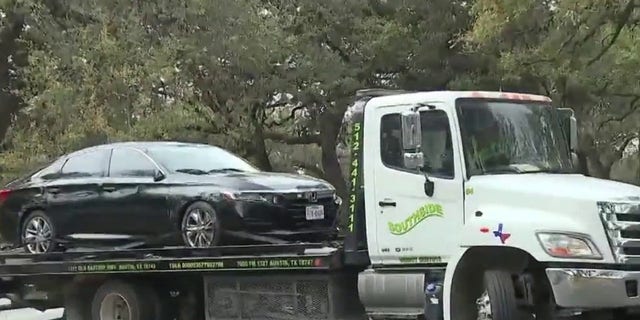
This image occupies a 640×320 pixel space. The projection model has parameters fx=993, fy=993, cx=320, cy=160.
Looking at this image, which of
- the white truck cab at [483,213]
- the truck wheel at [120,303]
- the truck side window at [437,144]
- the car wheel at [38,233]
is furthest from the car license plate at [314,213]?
the car wheel at [38,233]

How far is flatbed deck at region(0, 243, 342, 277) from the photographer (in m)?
9.55

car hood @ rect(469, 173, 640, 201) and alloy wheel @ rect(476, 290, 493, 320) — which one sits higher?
car hood @ rect(469, 173, 640, 201)

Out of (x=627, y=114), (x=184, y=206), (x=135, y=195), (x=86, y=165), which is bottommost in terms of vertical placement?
(x=184, y=206)

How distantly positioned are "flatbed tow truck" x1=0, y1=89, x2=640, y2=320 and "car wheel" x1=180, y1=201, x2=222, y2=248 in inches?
7.3

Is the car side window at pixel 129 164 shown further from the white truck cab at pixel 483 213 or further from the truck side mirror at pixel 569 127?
the truck side mirror at pixel 569 127


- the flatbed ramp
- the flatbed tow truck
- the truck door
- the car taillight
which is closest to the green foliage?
the car taillight

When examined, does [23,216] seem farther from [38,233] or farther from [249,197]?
[249,197]

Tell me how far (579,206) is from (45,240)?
6655 millimetres

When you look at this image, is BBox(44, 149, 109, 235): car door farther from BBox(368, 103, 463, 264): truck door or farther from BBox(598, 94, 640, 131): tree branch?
BBox(598, 94, 640, 131): tree branch

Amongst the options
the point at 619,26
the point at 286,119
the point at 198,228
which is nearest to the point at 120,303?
the point at 198,228

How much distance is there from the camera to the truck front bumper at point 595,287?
310 inches

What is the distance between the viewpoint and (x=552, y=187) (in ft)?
27.1

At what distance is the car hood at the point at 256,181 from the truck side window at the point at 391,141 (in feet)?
5.53

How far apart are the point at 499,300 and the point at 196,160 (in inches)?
171
